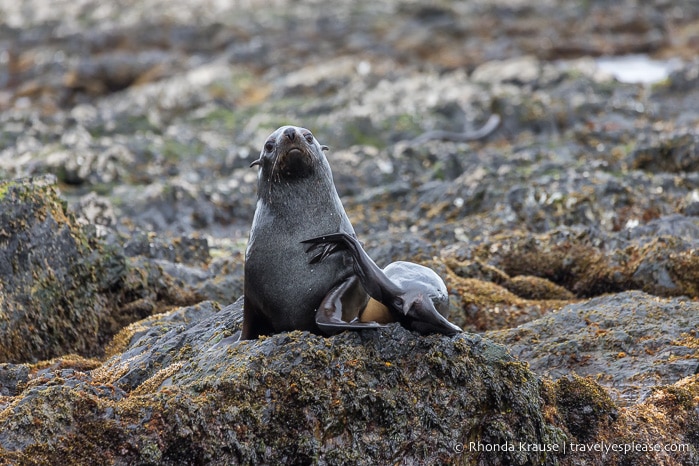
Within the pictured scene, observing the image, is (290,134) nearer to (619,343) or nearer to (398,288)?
(398,288)

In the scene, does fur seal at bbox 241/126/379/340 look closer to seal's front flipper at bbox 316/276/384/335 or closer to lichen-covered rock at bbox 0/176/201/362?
seal's front flipper at bbox 316/276/384/335

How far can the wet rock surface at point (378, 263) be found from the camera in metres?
5.13

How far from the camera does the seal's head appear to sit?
248 inches

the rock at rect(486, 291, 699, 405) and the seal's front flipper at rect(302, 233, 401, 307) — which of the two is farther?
the rock at rect(486, 291, 699, 405)

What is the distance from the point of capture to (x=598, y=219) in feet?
37.5

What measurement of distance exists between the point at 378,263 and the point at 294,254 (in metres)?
3.25

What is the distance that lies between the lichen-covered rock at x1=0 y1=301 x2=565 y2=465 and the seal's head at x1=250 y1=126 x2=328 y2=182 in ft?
4.50

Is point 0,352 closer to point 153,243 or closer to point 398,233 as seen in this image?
point 153,243

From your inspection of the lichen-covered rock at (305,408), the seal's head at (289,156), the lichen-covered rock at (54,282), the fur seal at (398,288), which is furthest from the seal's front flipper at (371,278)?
the lichen-covered rock at (54,282)

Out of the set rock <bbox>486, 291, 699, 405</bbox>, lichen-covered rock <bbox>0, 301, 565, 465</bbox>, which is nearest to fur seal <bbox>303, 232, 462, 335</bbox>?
lichen-covered rock <bbox>0, 301, 565, 465</bbox>

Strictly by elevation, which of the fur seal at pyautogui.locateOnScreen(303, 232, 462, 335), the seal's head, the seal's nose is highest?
the seal's nose

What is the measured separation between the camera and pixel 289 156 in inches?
248

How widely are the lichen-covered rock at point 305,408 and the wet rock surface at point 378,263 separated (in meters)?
0.01

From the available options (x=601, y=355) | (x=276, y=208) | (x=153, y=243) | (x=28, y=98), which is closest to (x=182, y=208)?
(x=153, y=243)
